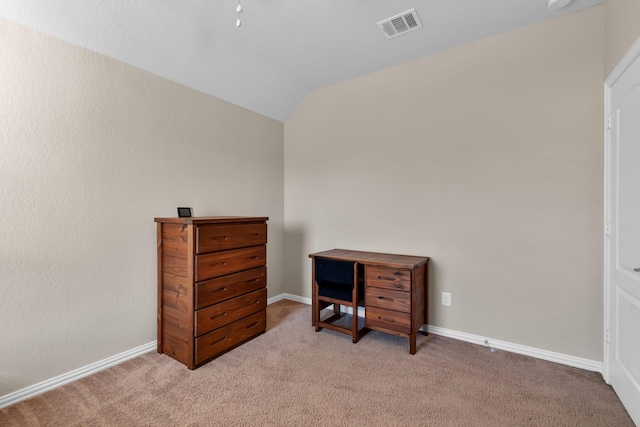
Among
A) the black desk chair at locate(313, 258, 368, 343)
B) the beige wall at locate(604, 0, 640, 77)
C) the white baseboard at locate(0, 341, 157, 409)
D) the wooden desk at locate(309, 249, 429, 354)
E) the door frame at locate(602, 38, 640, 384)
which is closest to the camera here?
the beige wall at locate(604, 0, 640, 77)

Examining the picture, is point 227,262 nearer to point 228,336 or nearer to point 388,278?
point 228,336

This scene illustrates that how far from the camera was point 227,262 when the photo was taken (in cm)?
234

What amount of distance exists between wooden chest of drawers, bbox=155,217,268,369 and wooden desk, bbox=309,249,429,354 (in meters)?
0.90

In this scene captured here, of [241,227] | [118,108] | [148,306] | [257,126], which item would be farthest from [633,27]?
[148,306]

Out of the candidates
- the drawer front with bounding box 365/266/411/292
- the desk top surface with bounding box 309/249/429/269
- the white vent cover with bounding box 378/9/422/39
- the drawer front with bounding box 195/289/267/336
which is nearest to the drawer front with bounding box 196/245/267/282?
the drawer front with bounding box 195/289/267/336

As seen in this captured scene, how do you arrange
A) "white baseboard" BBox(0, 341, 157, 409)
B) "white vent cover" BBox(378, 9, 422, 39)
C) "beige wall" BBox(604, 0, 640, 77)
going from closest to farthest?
"beige wall" BBox(604, 0, 640, 77)
"white baseboard" BBox(0, 341, 157, 409)
"white vent cover" BBox(378, 9, 422, 39)

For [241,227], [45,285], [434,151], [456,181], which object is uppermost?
[434,151]

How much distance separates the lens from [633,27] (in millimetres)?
1545

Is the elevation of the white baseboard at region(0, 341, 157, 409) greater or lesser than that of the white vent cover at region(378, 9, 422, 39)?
lesser

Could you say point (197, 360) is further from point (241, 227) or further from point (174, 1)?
point (174, 1)

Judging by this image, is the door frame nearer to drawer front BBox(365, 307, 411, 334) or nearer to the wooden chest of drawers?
drawer front BBox(365, 307, 411, 334)

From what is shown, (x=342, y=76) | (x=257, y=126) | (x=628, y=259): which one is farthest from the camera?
(x=257, y=126)

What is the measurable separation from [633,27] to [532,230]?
4.43 feet

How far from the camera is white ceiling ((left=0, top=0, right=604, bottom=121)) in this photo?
1921 mm
